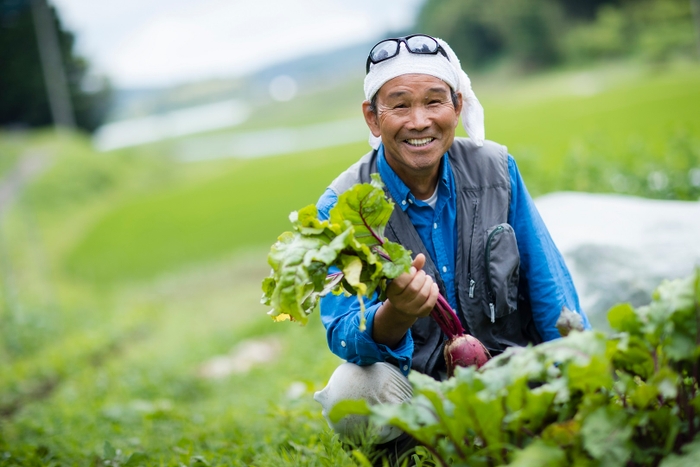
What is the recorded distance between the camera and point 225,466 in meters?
2.92

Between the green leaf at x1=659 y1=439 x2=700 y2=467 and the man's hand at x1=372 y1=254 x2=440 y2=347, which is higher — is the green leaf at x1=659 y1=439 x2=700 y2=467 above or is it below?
below

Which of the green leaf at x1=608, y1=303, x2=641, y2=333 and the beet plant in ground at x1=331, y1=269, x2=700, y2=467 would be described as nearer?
the beet plant in ground at x1=331, y1=269, x2=700, y2=467

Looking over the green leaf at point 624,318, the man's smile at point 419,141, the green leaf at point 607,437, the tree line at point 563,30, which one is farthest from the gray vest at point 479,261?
the tree line at point 563,30

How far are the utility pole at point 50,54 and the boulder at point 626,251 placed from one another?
104 ft

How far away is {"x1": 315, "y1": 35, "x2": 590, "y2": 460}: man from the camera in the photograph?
8.59 feet

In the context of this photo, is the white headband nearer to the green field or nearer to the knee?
the knee

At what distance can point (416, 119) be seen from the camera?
8.54 ft

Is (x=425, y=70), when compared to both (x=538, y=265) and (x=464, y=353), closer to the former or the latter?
(x=538, y=265)

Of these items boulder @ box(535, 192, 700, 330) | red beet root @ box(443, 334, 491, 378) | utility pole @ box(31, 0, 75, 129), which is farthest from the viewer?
utility pole @ box(31, 0, 75, 129)

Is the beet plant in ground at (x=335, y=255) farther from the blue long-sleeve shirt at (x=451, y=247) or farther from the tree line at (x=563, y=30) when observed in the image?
the tree line at (x=563, y=30)

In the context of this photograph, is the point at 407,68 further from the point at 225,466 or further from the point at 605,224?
the point at 605,224

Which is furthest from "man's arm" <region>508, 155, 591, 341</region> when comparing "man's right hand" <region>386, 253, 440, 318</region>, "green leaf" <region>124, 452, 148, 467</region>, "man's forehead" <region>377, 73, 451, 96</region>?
"green leaf" <region>124, 452, 148, 467</region>

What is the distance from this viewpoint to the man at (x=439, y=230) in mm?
2619

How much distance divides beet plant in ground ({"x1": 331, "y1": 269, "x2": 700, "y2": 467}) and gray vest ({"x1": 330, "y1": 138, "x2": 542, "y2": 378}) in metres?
0.84
